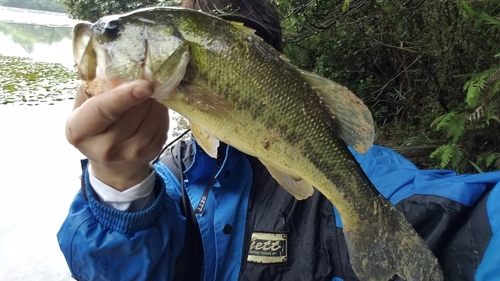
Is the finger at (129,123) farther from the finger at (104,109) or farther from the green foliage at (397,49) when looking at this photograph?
the green foliage at (397,49)

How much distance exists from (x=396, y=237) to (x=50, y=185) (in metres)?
4.94

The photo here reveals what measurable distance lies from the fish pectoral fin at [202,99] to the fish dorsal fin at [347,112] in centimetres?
35

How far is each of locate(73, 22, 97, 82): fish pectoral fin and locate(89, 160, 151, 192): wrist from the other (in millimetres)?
356

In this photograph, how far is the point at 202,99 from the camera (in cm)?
130

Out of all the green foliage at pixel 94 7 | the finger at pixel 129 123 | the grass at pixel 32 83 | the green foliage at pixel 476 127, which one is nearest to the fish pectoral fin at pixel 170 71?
the finger at pixel 129 123

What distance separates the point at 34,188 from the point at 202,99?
4.68 m

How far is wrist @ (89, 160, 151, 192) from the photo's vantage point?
1484 mm

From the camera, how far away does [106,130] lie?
1.35 meters

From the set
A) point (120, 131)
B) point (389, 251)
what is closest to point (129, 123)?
point (120, 131)

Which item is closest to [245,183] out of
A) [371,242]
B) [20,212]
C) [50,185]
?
[371,242]

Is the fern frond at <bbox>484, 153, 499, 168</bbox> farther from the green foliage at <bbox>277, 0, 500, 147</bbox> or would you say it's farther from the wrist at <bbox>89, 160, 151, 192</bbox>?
the wrist at <bbox>89, 160, 151, 192</bbox>

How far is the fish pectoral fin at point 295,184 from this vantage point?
148 centimetres

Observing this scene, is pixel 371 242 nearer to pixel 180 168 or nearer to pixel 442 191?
pixel 442 191

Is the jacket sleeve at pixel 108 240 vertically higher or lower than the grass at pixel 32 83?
higher
